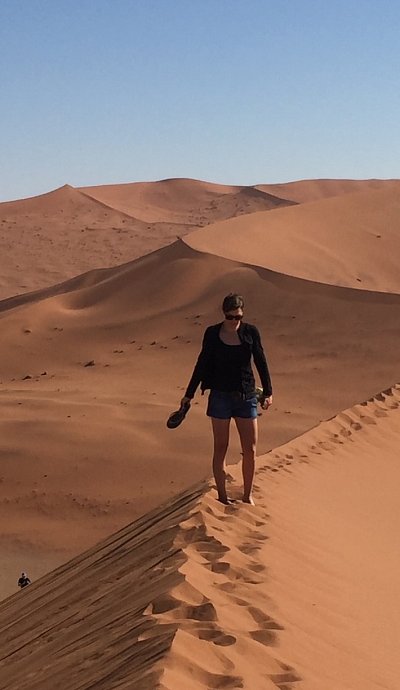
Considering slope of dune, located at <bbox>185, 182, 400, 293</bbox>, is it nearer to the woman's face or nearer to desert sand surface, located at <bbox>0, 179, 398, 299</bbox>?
desert sand surface, located at <bbox>0, 179, 398, 299</bbox>

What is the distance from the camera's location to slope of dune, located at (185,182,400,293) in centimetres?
2534

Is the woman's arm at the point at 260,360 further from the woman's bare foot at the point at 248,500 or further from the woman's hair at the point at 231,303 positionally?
the woman's bare foot at the point at 248,500

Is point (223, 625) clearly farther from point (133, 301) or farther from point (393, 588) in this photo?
point (133, 301)

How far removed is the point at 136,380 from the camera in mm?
18797

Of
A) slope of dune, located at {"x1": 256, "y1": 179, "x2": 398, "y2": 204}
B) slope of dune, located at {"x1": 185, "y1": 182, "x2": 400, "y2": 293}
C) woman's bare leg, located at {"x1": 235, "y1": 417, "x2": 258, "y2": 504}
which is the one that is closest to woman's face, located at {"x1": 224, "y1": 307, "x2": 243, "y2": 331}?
woman's bare leg, located at {"x1": 235, "y1": 417, "x2": 258, "y2": 504}

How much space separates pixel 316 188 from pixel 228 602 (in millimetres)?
85218

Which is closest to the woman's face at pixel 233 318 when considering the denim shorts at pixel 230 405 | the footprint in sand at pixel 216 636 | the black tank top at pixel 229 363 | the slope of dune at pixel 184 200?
the black tank top at pixel 229 363

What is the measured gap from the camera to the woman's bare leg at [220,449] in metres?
6.49

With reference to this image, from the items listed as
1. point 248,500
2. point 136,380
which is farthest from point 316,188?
point 248,500

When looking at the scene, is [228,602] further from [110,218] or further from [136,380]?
[110,218]

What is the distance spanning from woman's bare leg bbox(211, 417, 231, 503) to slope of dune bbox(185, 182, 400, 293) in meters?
17.5

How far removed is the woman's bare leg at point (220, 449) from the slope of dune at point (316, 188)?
7359cm

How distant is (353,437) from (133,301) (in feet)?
49.1

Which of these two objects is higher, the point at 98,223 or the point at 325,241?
the point at 98,223
